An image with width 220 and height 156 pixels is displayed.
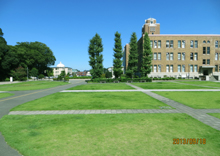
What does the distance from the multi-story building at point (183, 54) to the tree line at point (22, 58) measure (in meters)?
45.1

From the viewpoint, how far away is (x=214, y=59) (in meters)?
51.3

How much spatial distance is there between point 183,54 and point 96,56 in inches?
1200

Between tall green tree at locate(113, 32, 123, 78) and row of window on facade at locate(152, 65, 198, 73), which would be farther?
row of window on facade at locate(152, 65, 198, 73)

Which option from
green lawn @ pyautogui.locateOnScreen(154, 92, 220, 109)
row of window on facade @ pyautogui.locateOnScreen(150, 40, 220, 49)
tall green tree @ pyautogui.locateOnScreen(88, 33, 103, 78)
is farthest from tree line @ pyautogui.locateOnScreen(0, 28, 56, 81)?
green lawn @ pyautogui.locateOnScreen(154, 92, 220, 109)

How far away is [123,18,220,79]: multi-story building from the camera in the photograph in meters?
50.8

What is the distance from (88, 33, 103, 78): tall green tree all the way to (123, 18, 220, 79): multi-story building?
63.0ft

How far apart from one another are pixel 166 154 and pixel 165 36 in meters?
53.1

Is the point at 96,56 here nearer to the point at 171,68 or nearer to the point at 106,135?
the point at 171,68

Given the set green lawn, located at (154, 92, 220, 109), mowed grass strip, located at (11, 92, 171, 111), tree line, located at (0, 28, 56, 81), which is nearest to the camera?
mowed grass strip, located at (11, 92, 171, 111)

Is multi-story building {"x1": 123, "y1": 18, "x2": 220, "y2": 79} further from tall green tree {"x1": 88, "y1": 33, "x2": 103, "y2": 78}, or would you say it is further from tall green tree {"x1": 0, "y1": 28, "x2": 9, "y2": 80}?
tall green tree {"x1": 0, "y1": 28, "x2": 9, "y2": 80}

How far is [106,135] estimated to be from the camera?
16.1 feet
